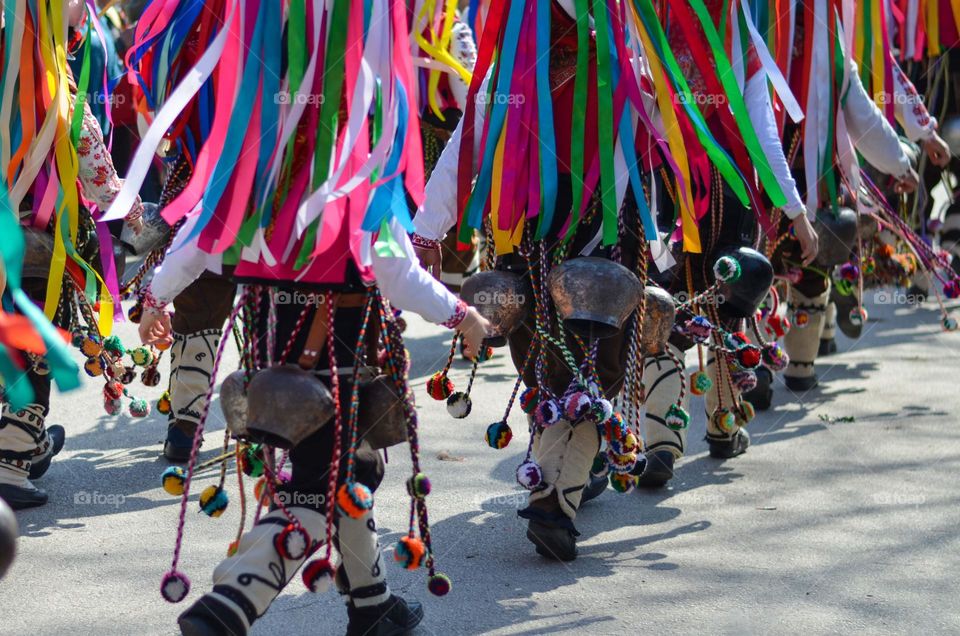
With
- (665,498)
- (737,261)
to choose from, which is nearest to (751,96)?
(737,261)

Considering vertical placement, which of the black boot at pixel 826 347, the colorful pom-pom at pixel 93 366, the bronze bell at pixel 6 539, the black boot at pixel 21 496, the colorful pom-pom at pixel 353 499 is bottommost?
the black boot at pixel 21 496

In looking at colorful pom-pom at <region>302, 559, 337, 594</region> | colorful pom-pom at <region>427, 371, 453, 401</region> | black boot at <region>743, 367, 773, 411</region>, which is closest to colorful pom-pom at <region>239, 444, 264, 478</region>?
colorful pom-pom at <region>302, 559, 337, 594</region>

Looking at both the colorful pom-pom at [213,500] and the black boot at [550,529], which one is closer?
the colorful pom-pom at [213,500]

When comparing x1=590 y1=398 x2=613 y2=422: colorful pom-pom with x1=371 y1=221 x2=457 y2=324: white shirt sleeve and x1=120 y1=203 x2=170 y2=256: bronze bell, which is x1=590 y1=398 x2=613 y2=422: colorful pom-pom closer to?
x1=371 y1=221 x2=457 y2=324: white shirt sleeve

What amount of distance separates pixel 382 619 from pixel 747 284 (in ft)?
5.79

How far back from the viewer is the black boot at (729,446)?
16.3 feet

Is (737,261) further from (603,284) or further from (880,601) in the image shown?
(880,601)

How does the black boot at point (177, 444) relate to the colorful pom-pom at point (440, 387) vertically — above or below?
below

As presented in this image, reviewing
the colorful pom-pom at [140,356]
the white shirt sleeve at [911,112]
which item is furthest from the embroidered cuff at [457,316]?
the white shirt sleeve at [911,112]

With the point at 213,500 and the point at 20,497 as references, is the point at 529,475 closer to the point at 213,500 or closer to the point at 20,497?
the point at 213,500

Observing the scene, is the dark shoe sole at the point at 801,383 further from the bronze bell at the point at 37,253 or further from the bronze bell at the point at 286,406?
the bronze bell at the point at 286,406

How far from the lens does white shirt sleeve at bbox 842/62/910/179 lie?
484cm

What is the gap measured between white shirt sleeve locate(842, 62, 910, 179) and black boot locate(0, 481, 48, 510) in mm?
3235

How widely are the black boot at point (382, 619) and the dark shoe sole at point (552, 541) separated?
0.63 m
